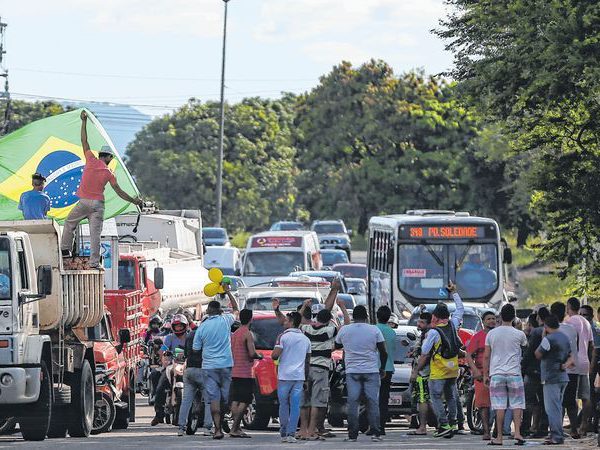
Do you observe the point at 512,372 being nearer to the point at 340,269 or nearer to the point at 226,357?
the point at 226,357

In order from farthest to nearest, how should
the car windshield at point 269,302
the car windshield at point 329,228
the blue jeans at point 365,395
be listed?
the car windshield at point 329,228 < the car windshield at point 269,302 < the blue jeans at point 365,395

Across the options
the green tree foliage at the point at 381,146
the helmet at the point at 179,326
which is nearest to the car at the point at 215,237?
the green tree foliage at the point at 381,146

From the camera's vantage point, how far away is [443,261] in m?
37.1

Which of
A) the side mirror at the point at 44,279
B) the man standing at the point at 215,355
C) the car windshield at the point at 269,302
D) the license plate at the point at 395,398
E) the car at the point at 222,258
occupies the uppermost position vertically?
the car at the point at 222,258

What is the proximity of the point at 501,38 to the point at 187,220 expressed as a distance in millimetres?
21408

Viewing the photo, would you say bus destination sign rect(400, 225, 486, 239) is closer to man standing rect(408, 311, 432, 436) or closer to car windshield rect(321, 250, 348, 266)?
man standing rect(408, 311, 432, 436)

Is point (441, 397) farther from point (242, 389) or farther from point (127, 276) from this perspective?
point (127, 276)

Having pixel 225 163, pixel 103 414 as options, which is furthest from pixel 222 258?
pixel 225 163

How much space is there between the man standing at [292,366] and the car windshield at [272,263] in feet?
70.5

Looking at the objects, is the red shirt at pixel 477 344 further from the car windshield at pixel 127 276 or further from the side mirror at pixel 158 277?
the car windshield at pixel 127 276

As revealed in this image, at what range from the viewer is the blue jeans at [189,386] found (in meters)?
22.6

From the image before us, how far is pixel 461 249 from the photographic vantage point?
121ft

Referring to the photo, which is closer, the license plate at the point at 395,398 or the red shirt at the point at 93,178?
the red shirt at the point at 93,178

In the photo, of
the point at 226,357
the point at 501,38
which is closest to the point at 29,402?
the point at 226,357
